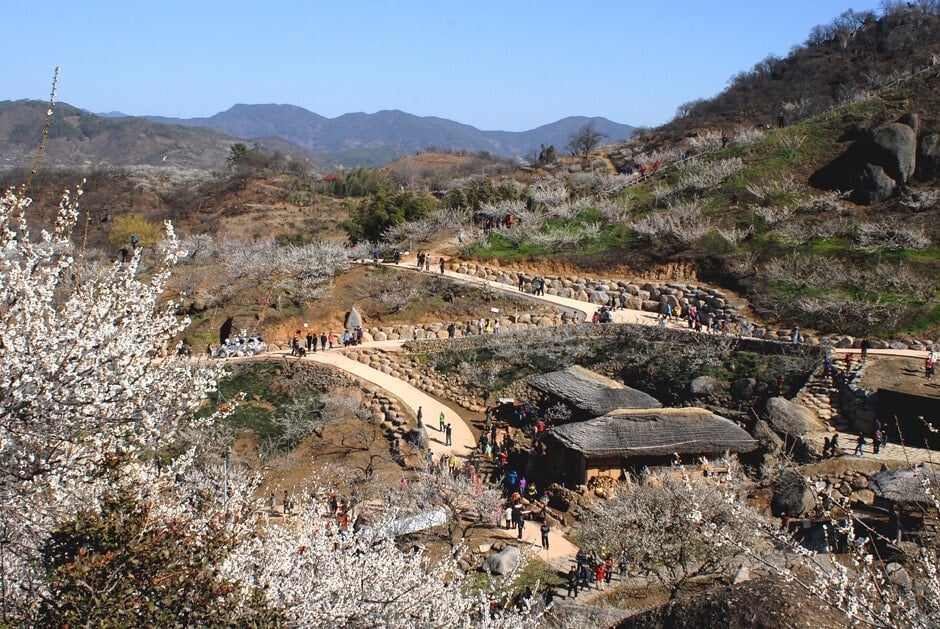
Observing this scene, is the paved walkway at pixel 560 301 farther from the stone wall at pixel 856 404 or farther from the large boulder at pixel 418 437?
the large boulder at pixel 418 437

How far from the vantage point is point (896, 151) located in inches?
1152

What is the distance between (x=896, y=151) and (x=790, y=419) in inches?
754

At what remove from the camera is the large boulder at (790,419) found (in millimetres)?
16641

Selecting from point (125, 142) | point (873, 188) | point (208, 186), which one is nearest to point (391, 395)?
point (873, 188)

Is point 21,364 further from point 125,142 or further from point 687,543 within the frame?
point 125,142

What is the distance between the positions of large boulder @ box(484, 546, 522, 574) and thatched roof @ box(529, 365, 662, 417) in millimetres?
5567

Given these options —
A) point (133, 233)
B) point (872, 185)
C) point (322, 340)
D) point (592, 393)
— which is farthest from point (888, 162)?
point (133, 233)

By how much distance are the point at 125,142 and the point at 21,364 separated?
140 meters

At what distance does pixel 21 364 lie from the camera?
5.31m

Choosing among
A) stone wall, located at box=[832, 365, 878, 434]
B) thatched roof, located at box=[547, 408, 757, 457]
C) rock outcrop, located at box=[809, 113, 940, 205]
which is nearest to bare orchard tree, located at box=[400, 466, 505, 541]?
thatched roof, located at box=[547, 408, 757, 457]

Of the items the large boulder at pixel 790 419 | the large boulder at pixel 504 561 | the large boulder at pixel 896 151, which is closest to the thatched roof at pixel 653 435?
the large boulder at pixel 790 419

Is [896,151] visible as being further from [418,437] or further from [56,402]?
[56,402]

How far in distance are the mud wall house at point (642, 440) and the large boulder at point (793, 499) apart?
48.9 inches

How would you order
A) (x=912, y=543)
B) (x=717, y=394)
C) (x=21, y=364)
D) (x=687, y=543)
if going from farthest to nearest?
(x=717, y=394)
(x=912, y=543)
(x=687, y=543)
(x=21, y=364)
